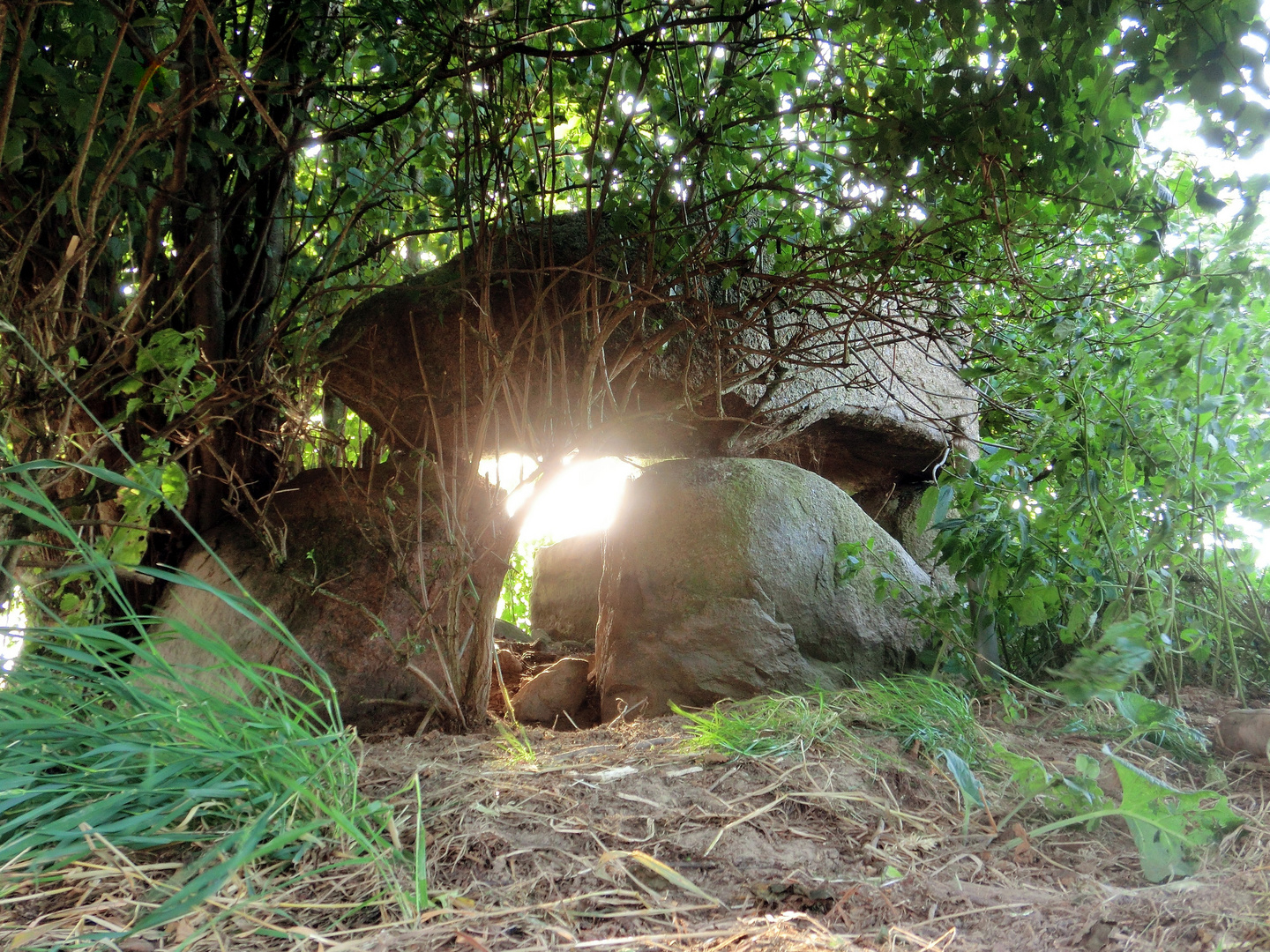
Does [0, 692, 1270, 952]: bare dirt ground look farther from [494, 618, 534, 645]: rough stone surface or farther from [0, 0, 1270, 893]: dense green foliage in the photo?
[494, 618, 534, 645]: rough stone surface

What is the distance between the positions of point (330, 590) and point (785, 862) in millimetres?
2451

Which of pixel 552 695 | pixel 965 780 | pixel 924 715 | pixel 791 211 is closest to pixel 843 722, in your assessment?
pixel 924 715

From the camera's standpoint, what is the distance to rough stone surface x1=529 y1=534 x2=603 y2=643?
455 centimetres

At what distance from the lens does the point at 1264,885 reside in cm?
135

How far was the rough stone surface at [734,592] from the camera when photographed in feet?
10.5

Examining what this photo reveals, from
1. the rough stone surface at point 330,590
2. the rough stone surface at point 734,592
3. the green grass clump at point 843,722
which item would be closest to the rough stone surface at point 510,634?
the rough stone surface at point 734,592

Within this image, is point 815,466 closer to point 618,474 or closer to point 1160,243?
point 618,474

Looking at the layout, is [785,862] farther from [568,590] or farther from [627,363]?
[568,590]

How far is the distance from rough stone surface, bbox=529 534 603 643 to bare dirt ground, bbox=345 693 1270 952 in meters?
2.33

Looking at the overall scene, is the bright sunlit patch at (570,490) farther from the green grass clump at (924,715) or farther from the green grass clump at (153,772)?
the green grass clump at (153,772)

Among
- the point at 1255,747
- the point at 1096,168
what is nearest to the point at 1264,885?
the point at 1255,747

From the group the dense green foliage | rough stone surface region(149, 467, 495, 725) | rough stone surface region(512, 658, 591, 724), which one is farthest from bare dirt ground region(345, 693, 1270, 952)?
rough stone surface region(512, 658, 591, 724)

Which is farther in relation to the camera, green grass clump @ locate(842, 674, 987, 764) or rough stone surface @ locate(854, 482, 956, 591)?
rough stone surface @ locate(854, 482, 956, 591)

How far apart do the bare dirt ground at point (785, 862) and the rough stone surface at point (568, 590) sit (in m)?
2.33
